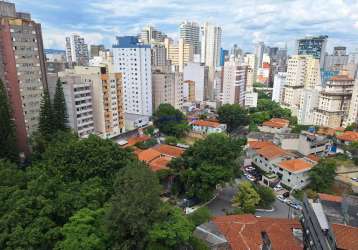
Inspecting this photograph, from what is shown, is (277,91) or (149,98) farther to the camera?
(277,91)

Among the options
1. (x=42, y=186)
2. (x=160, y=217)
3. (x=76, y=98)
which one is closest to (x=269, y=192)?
(x=160, y=217)

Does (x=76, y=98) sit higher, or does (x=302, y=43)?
(x=302, y=43)

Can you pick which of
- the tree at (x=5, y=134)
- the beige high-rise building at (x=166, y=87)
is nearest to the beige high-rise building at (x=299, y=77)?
the beige high-rise building at (x=166, y=87)

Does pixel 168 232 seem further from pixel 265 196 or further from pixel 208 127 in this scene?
pixel 208 127

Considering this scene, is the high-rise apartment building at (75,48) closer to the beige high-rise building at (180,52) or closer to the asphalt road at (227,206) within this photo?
the beige high-rise building at (180,52)

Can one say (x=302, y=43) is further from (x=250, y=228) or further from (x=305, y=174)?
(x=250, y=228)

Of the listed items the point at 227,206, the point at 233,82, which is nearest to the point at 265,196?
the point at 227,206

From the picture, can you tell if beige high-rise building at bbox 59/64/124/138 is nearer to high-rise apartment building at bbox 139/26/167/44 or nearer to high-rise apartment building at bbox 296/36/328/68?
high-rise apartment building at bbox 139/26/167/44
